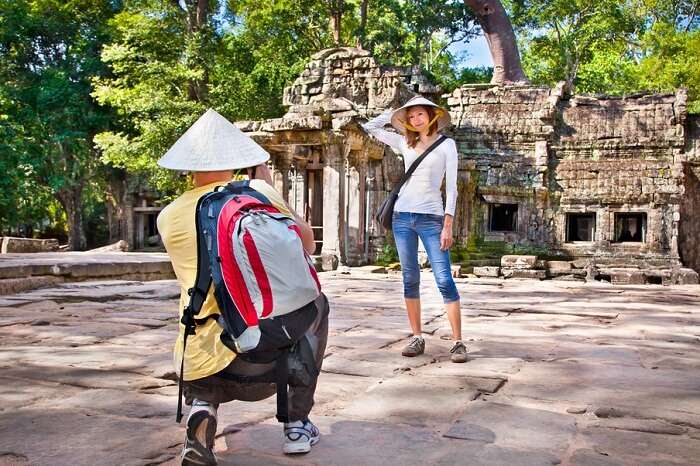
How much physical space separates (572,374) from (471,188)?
1787 centimetres

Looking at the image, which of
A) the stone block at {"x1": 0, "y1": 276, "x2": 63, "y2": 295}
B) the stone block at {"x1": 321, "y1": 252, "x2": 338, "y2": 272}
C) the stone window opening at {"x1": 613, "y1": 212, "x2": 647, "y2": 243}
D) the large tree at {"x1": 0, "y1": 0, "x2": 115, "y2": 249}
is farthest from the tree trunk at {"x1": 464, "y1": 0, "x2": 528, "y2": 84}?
the stone block at {"x1": 0, "y1": 276, "x2": 63, "y2": 295}

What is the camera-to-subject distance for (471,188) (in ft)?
70.6

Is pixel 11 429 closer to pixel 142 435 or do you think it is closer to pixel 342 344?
pixel 142 435

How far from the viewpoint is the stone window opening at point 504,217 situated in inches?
915

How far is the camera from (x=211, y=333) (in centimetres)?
246

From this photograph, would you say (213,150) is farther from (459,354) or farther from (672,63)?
(672,63)

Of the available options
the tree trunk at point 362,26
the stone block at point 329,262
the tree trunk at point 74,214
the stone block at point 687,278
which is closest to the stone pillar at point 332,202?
the stone block at point 329,262

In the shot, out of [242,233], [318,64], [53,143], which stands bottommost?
[242,233]

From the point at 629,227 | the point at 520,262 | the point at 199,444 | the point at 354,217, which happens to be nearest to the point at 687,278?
the point at 520,262

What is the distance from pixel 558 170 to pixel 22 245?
17.5 m

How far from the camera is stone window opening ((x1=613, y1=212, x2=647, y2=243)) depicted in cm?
2258

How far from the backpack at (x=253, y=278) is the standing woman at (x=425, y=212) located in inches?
84.0

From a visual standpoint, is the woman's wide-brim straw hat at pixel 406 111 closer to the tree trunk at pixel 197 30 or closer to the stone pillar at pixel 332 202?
the stone pillar at pixel 332 202

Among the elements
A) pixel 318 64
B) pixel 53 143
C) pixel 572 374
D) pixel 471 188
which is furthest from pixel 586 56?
pixel 572 374
